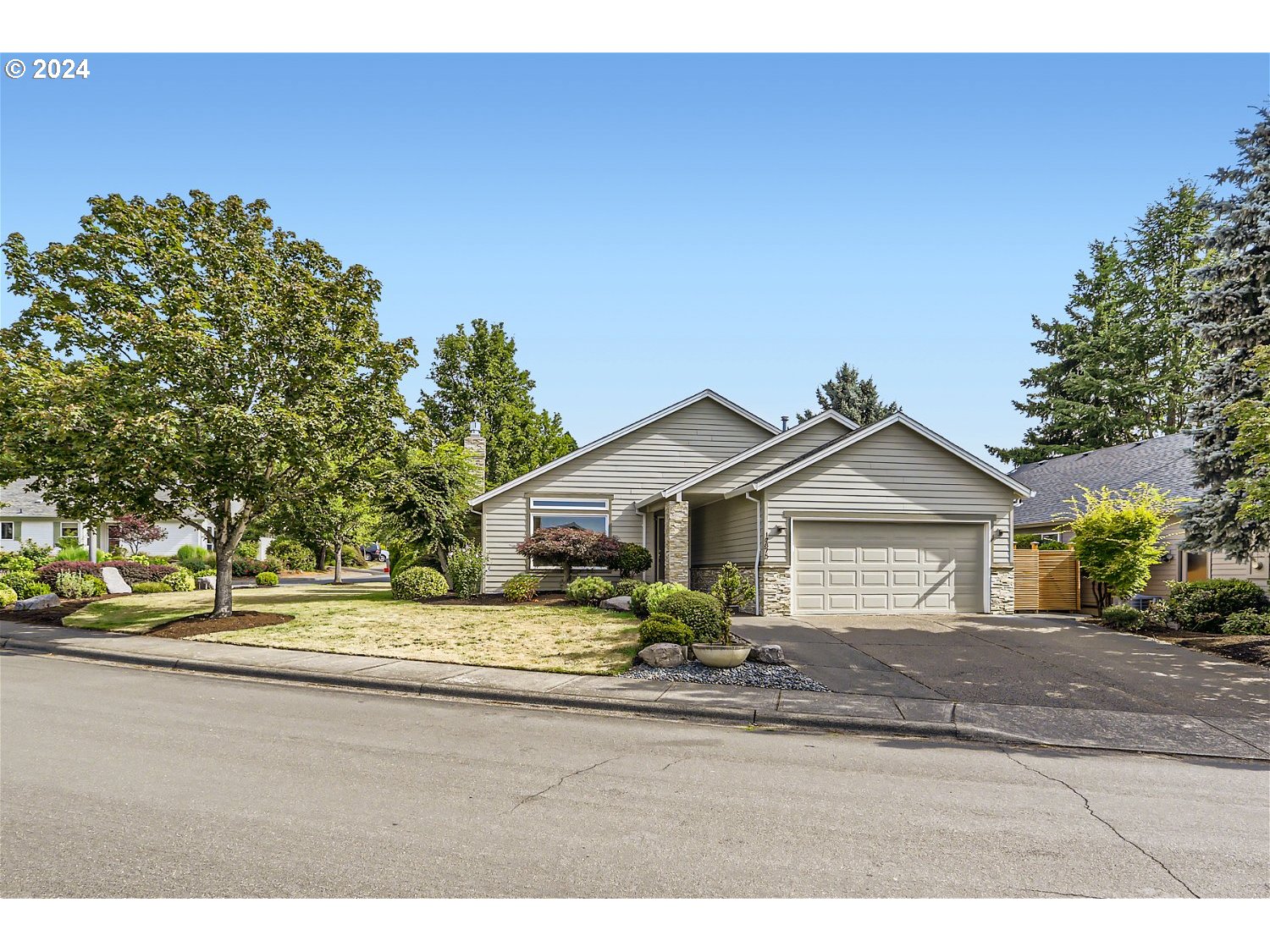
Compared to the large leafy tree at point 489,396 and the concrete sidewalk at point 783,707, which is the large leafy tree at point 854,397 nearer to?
the large leafy tree at point 489,396

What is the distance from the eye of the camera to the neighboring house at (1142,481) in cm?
1991

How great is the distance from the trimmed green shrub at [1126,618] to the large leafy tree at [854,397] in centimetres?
3317

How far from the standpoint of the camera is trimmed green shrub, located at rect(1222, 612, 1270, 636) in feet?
48.7

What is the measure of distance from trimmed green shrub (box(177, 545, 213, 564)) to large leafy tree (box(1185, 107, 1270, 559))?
43.2 metres

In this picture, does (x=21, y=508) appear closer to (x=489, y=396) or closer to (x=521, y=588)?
(x=489, y=396)

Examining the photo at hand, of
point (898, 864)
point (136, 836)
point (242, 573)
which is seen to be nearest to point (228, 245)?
point (136, 836)

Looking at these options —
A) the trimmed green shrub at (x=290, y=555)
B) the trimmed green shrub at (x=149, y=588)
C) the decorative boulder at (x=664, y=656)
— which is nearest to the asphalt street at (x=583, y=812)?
the decorative boulder at (x=664, y=656)

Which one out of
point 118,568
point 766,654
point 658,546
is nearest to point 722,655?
point 766,654

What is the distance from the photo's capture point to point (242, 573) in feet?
134

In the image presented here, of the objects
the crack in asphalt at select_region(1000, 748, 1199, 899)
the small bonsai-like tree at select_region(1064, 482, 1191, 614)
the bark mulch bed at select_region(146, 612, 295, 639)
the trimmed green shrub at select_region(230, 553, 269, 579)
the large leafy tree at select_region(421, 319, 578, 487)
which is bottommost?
the trimmed green shrub at select_region(230, 553, 269, 579)

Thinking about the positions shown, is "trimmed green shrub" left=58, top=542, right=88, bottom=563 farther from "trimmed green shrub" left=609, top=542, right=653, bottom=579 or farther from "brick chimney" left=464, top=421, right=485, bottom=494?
"trimmed green shrub" left=609, top=542, right=653, bottom=579

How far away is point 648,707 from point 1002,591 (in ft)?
42.0

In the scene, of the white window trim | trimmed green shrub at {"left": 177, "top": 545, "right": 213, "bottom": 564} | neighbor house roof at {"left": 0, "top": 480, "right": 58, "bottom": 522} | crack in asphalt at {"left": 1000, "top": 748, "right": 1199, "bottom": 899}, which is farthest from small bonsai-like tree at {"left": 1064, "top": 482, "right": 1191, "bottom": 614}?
neighbor house roof at {"left": 0, "top": 480, "right": 58, "bottom": 522}

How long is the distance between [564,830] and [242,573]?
4078 centimetres
